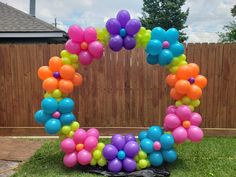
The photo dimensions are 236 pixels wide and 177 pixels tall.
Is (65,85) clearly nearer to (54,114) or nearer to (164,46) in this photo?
(54,114)

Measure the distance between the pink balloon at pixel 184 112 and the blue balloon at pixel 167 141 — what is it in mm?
347

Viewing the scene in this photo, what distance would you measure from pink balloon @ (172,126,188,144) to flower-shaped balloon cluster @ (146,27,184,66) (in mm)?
1068

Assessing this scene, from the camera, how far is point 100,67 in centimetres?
727

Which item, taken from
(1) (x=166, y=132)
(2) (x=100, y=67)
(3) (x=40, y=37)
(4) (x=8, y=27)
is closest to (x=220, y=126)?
(1) (x=166, y=132)

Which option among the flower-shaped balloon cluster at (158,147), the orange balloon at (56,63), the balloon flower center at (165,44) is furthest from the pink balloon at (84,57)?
the flower-shaped balloon cluster at (158,147)

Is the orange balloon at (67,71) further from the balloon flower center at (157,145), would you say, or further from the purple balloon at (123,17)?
the balloon flower center at (157,145)

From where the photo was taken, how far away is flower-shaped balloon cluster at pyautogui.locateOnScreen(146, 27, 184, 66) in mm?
4984

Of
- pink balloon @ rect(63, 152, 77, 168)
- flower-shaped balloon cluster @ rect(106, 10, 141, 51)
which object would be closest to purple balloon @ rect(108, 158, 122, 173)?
pink balloon @ rect(63, 152, 77, 168)

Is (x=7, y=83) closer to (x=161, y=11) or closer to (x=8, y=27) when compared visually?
(x=8, y=27)

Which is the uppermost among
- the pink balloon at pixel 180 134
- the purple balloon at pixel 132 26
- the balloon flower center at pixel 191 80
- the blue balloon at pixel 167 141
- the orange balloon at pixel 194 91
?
the purple balloon at pixel 132 26

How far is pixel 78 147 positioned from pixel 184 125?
1.72 meters

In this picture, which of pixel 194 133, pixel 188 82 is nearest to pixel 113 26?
pixel 188 82

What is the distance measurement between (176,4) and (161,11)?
5.82 feet

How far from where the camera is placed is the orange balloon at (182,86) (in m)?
4.97
